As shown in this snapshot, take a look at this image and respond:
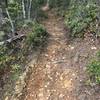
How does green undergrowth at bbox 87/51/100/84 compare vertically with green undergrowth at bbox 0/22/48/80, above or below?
above

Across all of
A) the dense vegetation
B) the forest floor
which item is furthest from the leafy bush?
the forest floor

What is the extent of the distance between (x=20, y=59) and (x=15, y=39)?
5.89 ft

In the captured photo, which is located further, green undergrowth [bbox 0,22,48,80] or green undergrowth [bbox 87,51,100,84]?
green undergrowth [bbox 0,22,48,80]

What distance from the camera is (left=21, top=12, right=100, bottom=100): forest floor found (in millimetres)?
8727

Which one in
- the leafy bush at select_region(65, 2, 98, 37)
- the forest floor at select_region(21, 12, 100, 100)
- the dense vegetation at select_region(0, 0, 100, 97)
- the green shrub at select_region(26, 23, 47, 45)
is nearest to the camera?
the forest floor at select_region(21, 12, 100, 100)

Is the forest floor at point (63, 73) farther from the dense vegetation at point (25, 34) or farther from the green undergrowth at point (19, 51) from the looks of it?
the green undergrowth at point (19, 51)

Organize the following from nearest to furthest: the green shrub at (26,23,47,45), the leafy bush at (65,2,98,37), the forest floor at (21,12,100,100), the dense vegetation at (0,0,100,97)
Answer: the forest floor at (21,12,100,100), the dense vegetation at (0,0,100,97), the green shrub at (26,23,47,45), the leafy bush at (65,2,98,37)

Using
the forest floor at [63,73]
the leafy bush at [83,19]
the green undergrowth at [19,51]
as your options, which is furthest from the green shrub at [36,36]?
the leafy bush at [83,19]

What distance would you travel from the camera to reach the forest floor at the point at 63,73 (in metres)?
8.73

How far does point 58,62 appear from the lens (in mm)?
11047

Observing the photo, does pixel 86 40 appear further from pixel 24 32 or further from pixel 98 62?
pixel 24 32

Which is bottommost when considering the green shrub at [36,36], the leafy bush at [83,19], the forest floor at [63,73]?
the forest floor at [63,73]

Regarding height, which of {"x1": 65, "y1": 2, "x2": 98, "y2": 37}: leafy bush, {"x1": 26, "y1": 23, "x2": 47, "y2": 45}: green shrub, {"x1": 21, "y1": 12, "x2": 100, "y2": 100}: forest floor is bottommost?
{"x1": 21, "y1": 12, "x2": 100, "y2": 100}: forest floor

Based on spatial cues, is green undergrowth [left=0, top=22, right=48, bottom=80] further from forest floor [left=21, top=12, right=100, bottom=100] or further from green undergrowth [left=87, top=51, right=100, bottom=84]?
green undergrowth [left=87, top=51, right=100, bottom=84]
